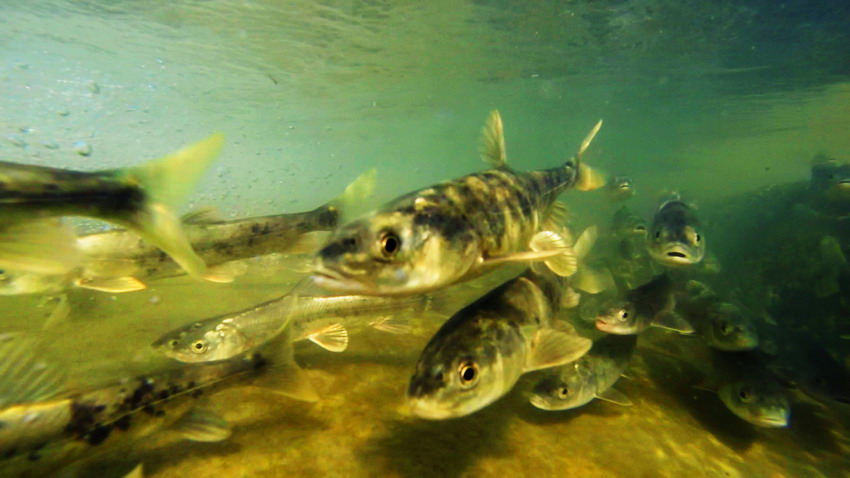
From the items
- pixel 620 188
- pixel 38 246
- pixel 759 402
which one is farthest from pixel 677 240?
pixel 38 246

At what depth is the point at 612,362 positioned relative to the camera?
13.7 ft

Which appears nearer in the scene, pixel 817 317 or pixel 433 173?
pixel 817 317

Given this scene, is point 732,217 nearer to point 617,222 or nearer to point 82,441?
point 617,222

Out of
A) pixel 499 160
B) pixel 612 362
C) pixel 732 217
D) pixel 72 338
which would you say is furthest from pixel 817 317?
pixel 72 338

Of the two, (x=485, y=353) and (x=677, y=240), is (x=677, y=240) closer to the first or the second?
(x=677, y=240)

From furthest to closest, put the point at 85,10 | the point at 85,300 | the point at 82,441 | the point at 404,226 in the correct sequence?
the point at 85,10 → the point at 85,300 → the point at 82,441 → the point at 404,226

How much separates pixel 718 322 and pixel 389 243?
186 inches

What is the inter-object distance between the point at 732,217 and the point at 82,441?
71.1 feet

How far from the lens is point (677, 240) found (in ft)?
15.9

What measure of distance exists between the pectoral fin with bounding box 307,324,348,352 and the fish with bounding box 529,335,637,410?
224cm

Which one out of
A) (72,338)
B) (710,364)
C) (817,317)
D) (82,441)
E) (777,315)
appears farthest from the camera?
(777,315)

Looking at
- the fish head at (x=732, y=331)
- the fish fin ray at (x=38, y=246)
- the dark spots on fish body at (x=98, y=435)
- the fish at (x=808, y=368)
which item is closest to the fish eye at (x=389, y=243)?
the fish fin ray at (x=38, y=246)

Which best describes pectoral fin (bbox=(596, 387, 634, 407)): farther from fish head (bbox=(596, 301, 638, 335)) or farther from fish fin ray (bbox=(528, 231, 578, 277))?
fish fin ray (bbox=(528, 231, 578, 277))

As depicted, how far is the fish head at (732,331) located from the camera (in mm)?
4398
